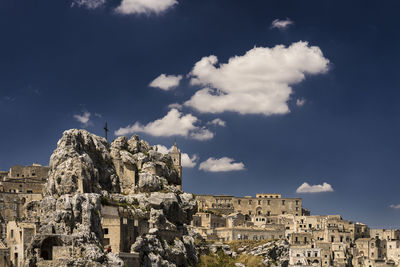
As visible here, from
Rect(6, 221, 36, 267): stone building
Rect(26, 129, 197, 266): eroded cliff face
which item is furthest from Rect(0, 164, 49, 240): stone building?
Rect(6, 221, 36, 267): stone building

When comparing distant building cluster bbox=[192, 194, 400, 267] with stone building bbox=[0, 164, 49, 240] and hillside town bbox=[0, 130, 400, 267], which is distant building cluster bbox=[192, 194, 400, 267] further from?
stone building bbox=[0, 164, 49, 240]

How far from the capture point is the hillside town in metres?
89.6

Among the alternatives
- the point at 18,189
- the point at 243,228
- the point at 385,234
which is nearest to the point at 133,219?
the point at 18,189

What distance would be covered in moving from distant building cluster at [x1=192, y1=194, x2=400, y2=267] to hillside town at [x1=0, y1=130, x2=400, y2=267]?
24cm

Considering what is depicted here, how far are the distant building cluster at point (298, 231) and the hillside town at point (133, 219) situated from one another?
24cm

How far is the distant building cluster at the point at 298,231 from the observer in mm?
137375

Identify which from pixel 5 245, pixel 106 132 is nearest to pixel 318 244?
pixel 106 132

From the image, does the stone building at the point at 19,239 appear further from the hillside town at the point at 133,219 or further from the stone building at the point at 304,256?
the stone building at the point at 304,256

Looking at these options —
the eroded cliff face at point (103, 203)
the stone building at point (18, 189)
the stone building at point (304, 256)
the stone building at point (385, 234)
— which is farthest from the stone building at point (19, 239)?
the stone building at point (385, 234)

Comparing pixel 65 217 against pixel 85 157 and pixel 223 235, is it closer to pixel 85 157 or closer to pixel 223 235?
pixel 85 157

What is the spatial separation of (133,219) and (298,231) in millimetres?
63611

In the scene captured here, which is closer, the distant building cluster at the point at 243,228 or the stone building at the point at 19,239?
the stone building at the point at 19,239

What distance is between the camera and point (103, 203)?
102500 millimetres

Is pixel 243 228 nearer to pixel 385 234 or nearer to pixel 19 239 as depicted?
pixel 385 234
